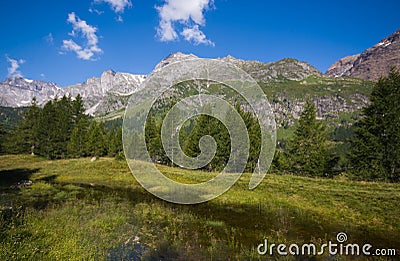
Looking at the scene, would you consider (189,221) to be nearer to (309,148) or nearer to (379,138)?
(379,138)

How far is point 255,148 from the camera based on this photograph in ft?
175

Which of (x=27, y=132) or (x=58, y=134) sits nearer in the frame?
(x=58, y=134)

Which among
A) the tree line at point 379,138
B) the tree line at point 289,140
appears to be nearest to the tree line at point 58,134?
the tree line at point 289,140

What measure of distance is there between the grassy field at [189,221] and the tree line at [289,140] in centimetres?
965

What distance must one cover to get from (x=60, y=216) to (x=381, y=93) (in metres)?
42.6

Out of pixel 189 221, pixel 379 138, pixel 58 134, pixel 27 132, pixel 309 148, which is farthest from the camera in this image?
pixel 27 132

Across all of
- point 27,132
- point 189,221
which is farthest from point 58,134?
point 189,221

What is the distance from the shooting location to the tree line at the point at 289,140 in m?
34.8

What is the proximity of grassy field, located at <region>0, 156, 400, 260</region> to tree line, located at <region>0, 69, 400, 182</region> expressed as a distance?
965 centimetres

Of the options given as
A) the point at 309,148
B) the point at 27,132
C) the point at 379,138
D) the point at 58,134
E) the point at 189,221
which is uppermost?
the point at 379,138

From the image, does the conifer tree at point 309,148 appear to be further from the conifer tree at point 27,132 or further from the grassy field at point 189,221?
the conifer tree at point 27,132

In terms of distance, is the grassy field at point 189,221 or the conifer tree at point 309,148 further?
the conifer tree at point 309,148

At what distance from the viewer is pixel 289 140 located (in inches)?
1976

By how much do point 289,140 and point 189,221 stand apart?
125 ft
